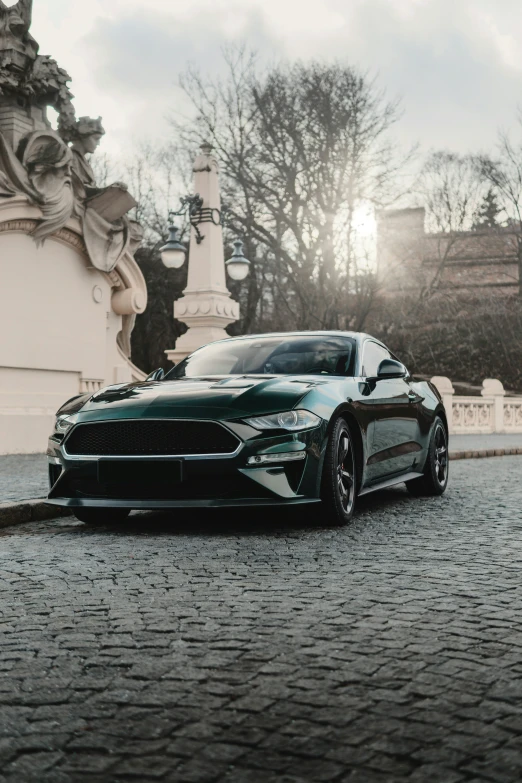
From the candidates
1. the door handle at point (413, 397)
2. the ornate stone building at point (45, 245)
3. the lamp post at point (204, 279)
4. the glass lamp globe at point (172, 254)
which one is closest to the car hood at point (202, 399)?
the door handle at point (413, 397)

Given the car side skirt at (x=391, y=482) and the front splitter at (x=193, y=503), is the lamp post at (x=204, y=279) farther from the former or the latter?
the front splitter at (x=193, y=503)

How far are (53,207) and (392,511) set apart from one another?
921 cm

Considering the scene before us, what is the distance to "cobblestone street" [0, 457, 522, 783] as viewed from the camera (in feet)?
9.14

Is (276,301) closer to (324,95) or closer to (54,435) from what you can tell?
(324,95)

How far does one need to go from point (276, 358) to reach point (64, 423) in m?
1.90

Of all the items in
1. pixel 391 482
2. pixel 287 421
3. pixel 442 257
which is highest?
pixel 442 257

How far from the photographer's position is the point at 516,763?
273cm

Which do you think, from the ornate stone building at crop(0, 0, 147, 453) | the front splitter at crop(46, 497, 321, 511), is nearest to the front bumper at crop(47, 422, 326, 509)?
the front splitter at crop(46, 497, 321, 511)

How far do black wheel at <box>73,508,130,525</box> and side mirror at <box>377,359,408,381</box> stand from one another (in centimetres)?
236

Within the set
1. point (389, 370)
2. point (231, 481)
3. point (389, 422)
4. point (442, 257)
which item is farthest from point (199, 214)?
point (442, 257)

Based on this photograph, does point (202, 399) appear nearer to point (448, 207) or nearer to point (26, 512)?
point (26, 512)

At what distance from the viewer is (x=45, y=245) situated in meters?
16.5

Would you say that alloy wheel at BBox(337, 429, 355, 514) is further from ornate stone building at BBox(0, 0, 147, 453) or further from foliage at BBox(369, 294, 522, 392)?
foliage at BBox(369, 294, 522, 392)

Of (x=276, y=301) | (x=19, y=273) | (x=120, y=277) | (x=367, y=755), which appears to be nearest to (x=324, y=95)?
(x=276, y=301)
